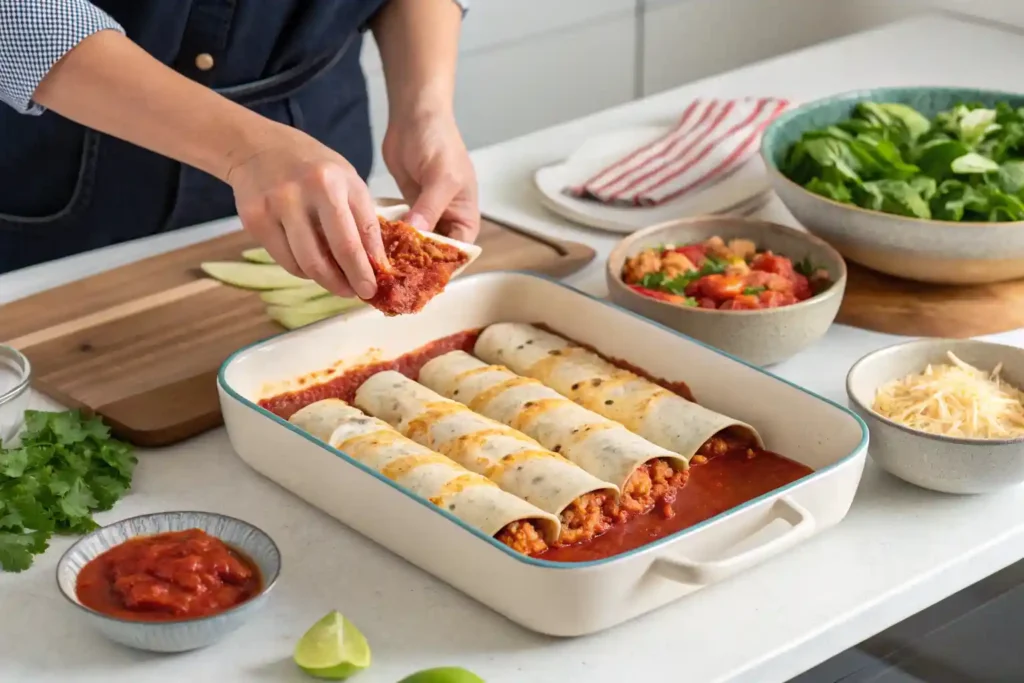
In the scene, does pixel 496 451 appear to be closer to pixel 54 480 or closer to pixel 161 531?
pixel 161 531

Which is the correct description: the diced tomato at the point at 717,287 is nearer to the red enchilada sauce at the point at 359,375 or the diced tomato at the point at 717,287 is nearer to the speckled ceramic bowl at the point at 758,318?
the speckled ceramic bowl at the point at 758,318

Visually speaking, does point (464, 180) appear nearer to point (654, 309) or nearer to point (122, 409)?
point (654, 309)

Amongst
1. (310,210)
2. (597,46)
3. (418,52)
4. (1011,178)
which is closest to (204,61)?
(418,52)

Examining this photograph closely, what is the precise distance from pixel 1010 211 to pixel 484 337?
72cm

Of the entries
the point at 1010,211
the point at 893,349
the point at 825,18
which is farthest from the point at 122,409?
the point at 825,18

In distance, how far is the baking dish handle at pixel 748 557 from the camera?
1.29 metres

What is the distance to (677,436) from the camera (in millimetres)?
1598

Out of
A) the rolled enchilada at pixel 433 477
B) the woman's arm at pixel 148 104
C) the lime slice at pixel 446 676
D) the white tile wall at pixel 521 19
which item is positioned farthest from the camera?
the white tile wall at pixel 521 19

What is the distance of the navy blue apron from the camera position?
2.22 metres

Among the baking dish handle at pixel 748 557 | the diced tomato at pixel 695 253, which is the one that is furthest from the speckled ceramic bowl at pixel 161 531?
the diced tomato at pixel 695 253

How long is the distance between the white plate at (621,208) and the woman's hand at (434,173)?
33cm

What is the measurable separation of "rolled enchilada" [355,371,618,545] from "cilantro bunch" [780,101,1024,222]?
0.67 metres

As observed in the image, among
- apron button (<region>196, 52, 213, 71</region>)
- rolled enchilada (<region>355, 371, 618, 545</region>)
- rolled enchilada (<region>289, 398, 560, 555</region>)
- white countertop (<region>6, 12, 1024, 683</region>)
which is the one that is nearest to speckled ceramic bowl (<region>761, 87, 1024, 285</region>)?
white countertop (<region>6, 12, 1024, 683</region>)

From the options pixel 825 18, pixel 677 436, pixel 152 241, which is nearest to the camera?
pixel 677 436
